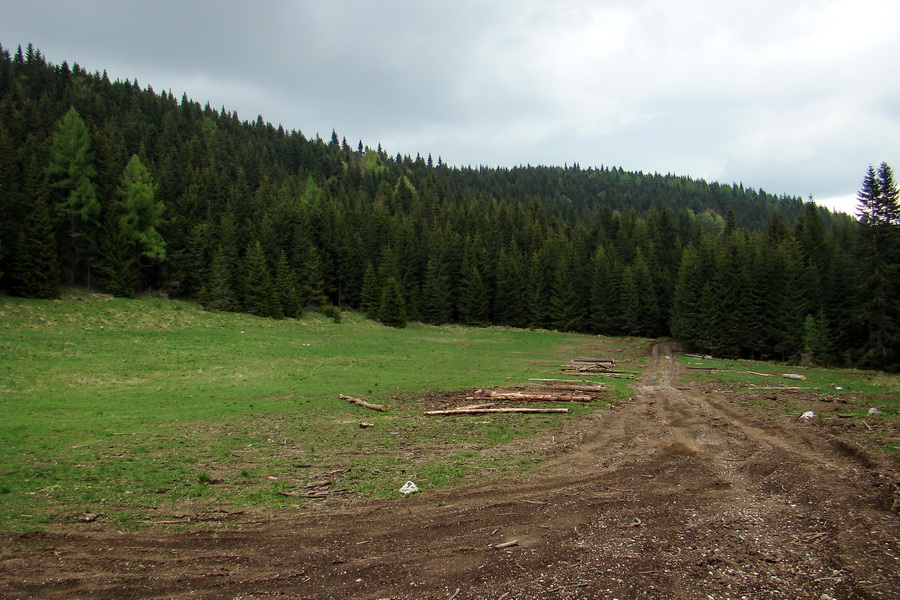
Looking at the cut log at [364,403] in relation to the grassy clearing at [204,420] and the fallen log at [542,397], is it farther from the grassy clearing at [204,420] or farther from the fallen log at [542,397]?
the fallen log at [542,397]

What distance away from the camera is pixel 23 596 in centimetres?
693

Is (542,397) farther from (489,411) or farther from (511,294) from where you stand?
(511,294)

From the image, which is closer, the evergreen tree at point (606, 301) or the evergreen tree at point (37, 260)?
the evergreen tree at point (37, 260)

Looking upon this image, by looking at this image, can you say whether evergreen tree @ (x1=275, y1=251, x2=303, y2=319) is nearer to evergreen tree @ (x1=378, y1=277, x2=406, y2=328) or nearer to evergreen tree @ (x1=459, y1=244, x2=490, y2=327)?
evergreen tree @ (x1=378, y1=277, x2=406, y2=328)

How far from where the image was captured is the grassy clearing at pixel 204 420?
11.4 meters

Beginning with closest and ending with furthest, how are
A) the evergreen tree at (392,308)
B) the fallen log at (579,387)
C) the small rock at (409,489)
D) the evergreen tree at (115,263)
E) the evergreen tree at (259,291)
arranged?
the small rock at (409,489) < the fallen log at (579,387) < the evergreen tree at (115,263) < the evergreen tree at (259,291) < the evergreen tree at (392,308)

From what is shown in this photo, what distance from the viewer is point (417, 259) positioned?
96125mm

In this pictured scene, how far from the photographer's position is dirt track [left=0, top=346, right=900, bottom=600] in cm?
692

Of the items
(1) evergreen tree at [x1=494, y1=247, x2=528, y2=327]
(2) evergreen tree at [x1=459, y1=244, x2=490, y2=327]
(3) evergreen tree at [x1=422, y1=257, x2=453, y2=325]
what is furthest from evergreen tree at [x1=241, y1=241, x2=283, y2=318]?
(1) evergreen tree at [x1=494, y1=247, x2=528, y2=327]

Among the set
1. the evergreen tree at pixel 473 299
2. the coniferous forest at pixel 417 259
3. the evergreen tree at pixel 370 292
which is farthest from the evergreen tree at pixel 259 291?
the evergreen tree at pixel 473 299

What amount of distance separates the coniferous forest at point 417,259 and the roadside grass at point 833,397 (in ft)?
90.1

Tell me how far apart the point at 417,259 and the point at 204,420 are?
257ft

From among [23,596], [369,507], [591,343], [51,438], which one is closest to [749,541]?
[369,507]

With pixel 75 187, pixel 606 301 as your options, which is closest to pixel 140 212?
pixel 75 187
